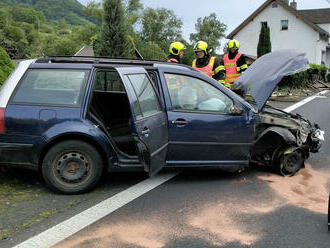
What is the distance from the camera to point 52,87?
15.7 feet

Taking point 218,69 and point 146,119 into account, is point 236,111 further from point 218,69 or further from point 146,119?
point 218,69

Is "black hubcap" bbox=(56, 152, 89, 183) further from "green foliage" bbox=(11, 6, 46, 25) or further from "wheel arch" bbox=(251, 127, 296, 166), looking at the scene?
"green foliage" bbox=(11, 6, 46, 25)

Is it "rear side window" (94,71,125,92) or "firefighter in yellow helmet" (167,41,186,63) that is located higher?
"firefighter in yellow helmet" (167,41,186,63)

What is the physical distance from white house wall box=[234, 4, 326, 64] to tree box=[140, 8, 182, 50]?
Answer: 84.2 feet

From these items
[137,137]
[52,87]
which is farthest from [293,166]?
[52,87]

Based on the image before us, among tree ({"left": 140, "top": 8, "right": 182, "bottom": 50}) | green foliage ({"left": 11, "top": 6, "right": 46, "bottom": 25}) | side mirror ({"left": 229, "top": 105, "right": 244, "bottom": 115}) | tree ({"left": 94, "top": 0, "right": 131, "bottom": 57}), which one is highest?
green foliage ({"left": 11, "top": 6, "right": 46, "bottom": 25})

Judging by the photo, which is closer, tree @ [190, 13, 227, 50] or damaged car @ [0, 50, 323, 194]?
damaged car @ [0, 50, 323, 194]

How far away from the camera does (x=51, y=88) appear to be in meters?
4.78

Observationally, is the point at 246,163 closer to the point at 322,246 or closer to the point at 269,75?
the point at 269,75

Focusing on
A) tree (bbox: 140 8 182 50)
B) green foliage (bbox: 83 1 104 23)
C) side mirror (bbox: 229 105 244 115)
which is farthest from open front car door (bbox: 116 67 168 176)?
tree (bbox: 140 8 182 50)

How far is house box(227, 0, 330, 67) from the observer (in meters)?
42.4

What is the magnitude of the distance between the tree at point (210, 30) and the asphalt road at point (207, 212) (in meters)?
77.7

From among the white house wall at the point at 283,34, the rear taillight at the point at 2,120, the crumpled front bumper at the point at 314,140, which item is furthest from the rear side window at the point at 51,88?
the white house wall at the point at 283,34

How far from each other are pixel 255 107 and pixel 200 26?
7890 cm
